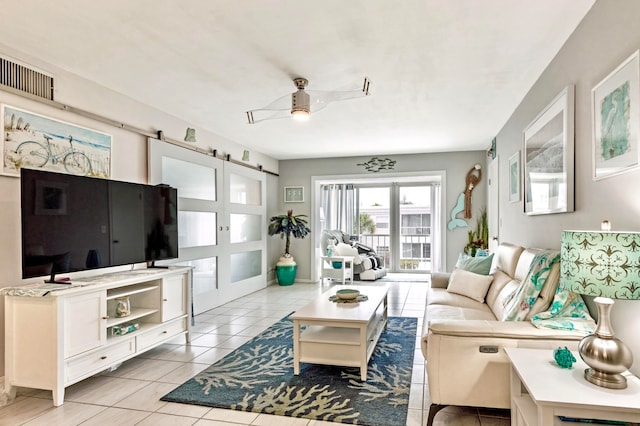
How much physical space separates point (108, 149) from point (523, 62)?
11.7ft

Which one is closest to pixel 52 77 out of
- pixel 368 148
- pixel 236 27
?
pixel 236 27

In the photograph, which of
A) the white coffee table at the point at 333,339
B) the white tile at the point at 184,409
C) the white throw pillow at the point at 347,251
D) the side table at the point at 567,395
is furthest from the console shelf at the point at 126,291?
the white throw pillow at the point at 347,251

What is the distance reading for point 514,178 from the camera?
4133 millimetres

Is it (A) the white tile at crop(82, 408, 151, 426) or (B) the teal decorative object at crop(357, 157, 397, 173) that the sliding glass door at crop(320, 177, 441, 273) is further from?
(A) the white tile at crop(82, 408, 151, 426)

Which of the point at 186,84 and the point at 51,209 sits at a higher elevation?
the point at 186,84

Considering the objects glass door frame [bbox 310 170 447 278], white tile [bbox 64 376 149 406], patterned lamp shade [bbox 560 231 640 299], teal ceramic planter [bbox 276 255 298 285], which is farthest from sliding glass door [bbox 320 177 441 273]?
patterned lamp shade [bbox 560 231 640 299]

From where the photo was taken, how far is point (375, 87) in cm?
343

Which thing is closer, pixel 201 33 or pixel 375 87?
pixel 201 33

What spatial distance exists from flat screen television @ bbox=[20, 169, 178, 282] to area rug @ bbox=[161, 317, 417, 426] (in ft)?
3.92

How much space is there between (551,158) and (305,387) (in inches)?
95.7

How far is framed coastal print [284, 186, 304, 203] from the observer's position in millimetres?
7406

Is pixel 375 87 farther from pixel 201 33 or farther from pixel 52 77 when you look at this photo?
pixel 52 77

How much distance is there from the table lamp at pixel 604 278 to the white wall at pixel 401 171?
4830 mm

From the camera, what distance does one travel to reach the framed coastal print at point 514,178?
393 centimetres
